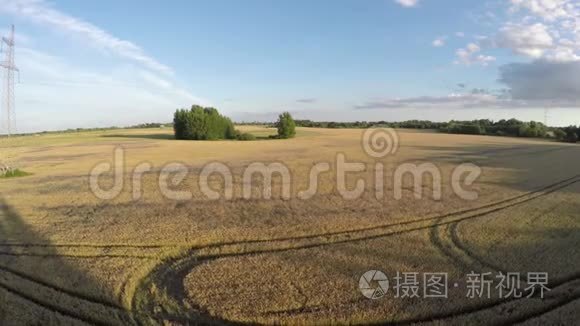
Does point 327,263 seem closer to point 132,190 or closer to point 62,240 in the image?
point 62,240

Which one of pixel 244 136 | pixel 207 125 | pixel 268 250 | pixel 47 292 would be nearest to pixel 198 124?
pixel 207 125

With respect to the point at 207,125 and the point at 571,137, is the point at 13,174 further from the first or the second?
the point at 571,137

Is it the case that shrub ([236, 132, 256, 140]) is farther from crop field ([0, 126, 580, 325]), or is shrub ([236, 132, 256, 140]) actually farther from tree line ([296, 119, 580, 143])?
crop field ([0, 126, 580, 325])

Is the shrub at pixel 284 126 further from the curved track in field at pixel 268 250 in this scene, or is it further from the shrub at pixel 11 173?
the curved track in field at pixel 268 250

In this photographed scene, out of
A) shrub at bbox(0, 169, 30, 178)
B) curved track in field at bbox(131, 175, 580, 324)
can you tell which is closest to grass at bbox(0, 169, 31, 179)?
shrub at bbox(0, 169, 30, 178)

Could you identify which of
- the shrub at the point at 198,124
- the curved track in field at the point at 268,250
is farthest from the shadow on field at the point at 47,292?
the shrub at the point at 198,124

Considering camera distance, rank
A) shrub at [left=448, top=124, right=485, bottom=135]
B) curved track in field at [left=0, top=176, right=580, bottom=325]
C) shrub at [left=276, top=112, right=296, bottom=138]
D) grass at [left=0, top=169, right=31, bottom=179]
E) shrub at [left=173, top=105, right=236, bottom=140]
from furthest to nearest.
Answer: shrub at [left=448, top=124, right=485, bottom=135], shrub at [left=276, top=112, right=296, bottom=138], shrub at [left=173, top=105, right=236, bottom=140], grass at [left=0, top=169, right=31, bottom=179], curved track in field at [left=0, top=176, right=580, bottom=325]

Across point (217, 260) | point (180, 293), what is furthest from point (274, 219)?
point (180, 293)
